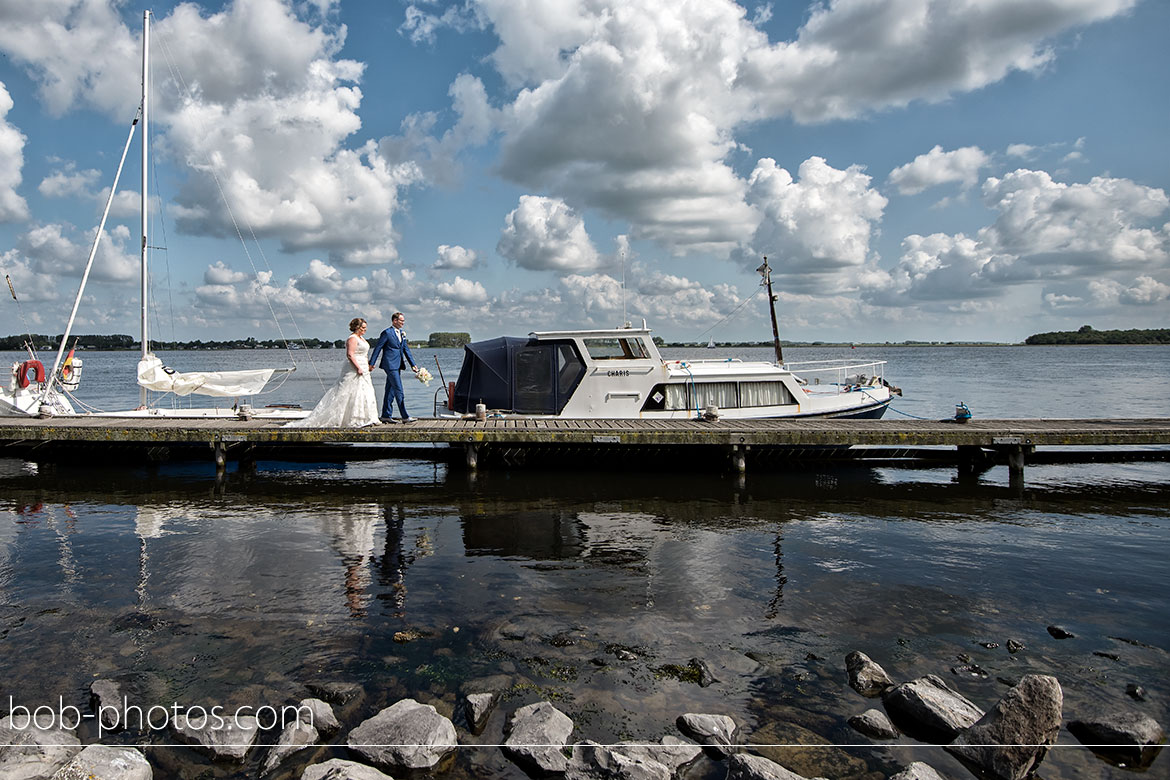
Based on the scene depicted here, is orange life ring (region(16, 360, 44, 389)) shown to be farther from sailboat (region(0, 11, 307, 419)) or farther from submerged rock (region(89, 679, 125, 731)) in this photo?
submerged rock (region(89, 679, 125, 731))

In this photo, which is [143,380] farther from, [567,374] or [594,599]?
[594,599]

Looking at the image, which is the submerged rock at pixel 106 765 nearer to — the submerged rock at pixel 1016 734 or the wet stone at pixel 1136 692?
the submerged rock at pixel 1016 734

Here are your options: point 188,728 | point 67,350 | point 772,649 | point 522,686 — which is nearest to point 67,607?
point 188,728

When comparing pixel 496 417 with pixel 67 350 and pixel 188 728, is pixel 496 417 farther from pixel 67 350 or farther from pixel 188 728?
pixel 67 350

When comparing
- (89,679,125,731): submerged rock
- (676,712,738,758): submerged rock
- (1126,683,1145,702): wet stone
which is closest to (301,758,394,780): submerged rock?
→ (89,679,125,731): submerged rock

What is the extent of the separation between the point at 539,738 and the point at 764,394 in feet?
45.6

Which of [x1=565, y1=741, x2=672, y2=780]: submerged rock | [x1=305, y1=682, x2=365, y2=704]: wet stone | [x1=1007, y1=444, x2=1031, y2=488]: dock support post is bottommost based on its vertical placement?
[x1=565, y1=741, x2=672, y2=780]: submerged rock

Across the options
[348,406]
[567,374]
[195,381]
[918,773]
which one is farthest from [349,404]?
[918,773]

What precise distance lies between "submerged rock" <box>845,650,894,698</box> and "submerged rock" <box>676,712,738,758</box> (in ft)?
4.23

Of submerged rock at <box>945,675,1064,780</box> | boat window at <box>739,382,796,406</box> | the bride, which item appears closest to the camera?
submerged rock at <box>945,675,1064,780</box>

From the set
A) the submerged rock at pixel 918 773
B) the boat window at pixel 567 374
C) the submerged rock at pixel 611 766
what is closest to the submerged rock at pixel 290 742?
the submerged rock at pixel 611 766

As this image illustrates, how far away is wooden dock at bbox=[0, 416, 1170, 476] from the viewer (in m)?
14.4

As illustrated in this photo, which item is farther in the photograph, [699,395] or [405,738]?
[699,395]

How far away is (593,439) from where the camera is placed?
14.4 m
